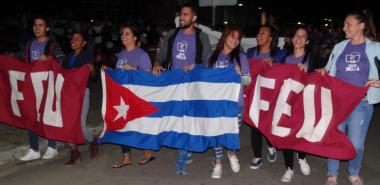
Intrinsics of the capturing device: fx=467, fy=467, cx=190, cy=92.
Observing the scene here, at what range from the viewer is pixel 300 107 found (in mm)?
5145

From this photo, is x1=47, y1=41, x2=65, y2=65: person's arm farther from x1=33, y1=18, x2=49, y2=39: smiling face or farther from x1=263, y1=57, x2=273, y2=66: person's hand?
→ x1=263, y1=57, x2=273, y2=66: person's hand

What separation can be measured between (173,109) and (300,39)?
1673mm

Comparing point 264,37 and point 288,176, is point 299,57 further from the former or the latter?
point 288,176

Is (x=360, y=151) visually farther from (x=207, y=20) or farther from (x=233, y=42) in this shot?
(x=207, y=20)

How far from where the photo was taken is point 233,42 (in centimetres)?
538

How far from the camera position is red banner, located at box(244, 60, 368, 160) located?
15.8ft

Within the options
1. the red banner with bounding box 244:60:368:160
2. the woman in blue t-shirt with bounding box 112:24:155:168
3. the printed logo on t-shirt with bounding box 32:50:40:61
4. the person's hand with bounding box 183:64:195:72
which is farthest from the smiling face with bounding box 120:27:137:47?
the red banner with bounding box 244:60:368:160

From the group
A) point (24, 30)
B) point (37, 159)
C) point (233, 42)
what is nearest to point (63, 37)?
point (24, 30)

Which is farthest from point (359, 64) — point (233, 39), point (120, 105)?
point (120, 105)

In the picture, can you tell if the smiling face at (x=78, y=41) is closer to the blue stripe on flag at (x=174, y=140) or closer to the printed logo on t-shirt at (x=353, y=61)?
the blue stripe on flag at (x=174, y=140)

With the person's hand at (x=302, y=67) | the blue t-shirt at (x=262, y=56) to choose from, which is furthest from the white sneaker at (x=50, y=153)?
the person's hand at (x=302, y=67)

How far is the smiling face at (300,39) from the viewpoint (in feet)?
17.4

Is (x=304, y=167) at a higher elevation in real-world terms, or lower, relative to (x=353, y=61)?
lower

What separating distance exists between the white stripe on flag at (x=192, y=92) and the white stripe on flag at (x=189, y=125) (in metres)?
0.24
